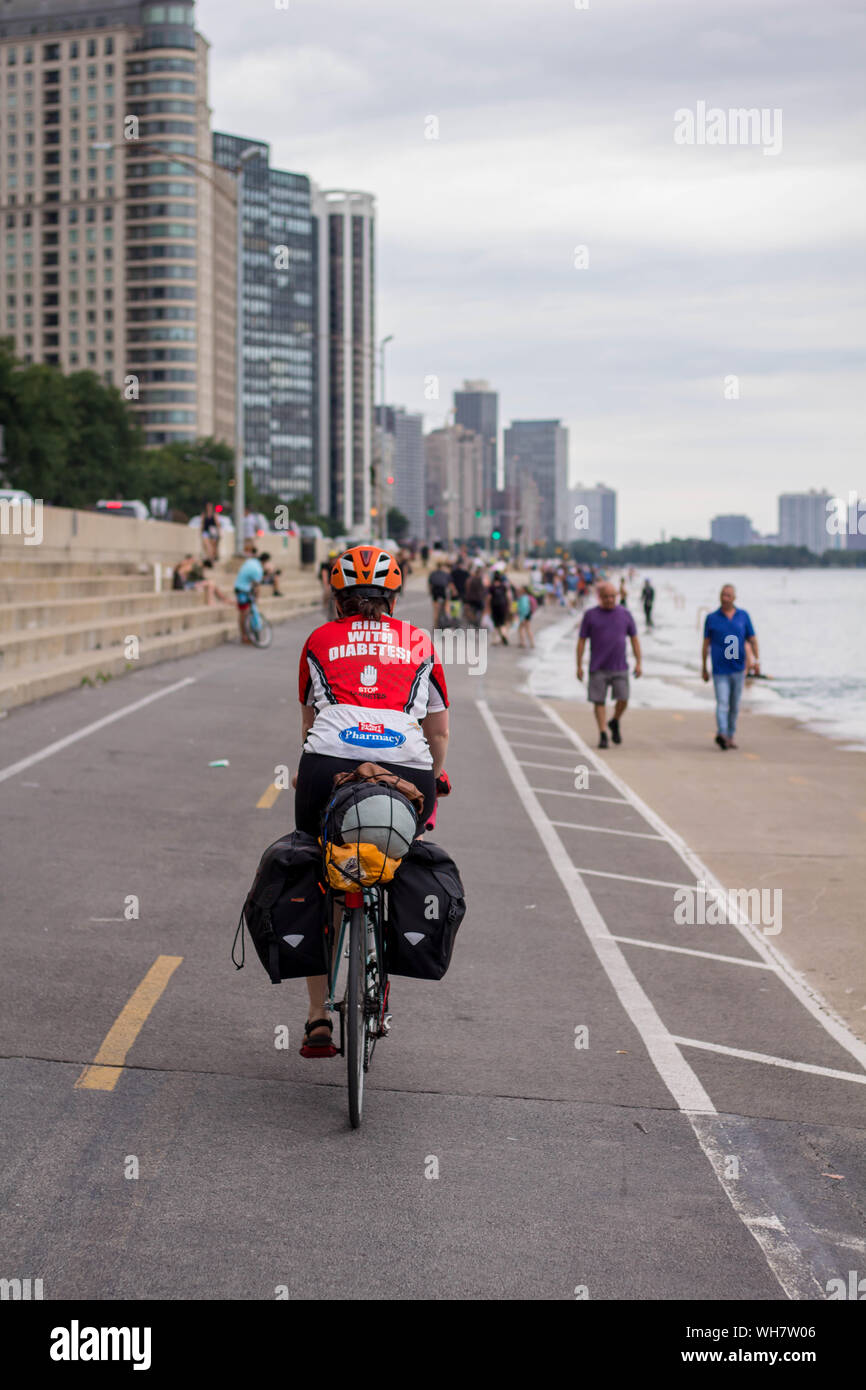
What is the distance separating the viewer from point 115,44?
599 ft

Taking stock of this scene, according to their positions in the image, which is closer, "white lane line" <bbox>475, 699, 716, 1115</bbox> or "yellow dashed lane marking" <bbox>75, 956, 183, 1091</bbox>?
"yellow dashed lane marking" <bbox>75, 956, 183, 1091</bbox>

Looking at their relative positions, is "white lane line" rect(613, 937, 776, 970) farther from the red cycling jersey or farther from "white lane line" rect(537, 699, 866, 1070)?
the red cycling jersey

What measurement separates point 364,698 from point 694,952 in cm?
389

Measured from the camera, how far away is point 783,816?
14195mm

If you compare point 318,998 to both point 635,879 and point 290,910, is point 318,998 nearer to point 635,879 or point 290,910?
point 290,910

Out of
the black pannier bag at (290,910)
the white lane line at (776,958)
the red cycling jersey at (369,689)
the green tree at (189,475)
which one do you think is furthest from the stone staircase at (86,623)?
the green tree at (189,475)

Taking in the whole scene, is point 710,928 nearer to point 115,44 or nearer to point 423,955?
point 423,955

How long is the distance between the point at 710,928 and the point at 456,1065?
3.48 meters

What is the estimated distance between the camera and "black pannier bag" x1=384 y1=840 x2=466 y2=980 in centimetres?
550

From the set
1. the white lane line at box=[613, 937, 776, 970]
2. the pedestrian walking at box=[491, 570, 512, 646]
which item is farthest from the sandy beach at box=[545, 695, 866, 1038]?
the pedestrian walking at box=[491, 570, 512, 646]

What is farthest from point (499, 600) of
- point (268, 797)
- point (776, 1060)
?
point (776, 1060)

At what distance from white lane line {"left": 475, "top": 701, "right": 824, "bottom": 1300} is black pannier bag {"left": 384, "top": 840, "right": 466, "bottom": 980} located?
3.83 feet

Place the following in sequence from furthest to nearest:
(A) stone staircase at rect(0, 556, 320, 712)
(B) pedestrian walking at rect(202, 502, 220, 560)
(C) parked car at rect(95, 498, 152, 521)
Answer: (C) parked car at rect(95, 498, 152, 521) → (B) pedestrian walking at rect(202, 502, 220, 560) → (A) stone staircase at rect(0, 556, 320, 712)

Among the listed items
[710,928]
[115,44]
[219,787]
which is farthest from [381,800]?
[115,44]
